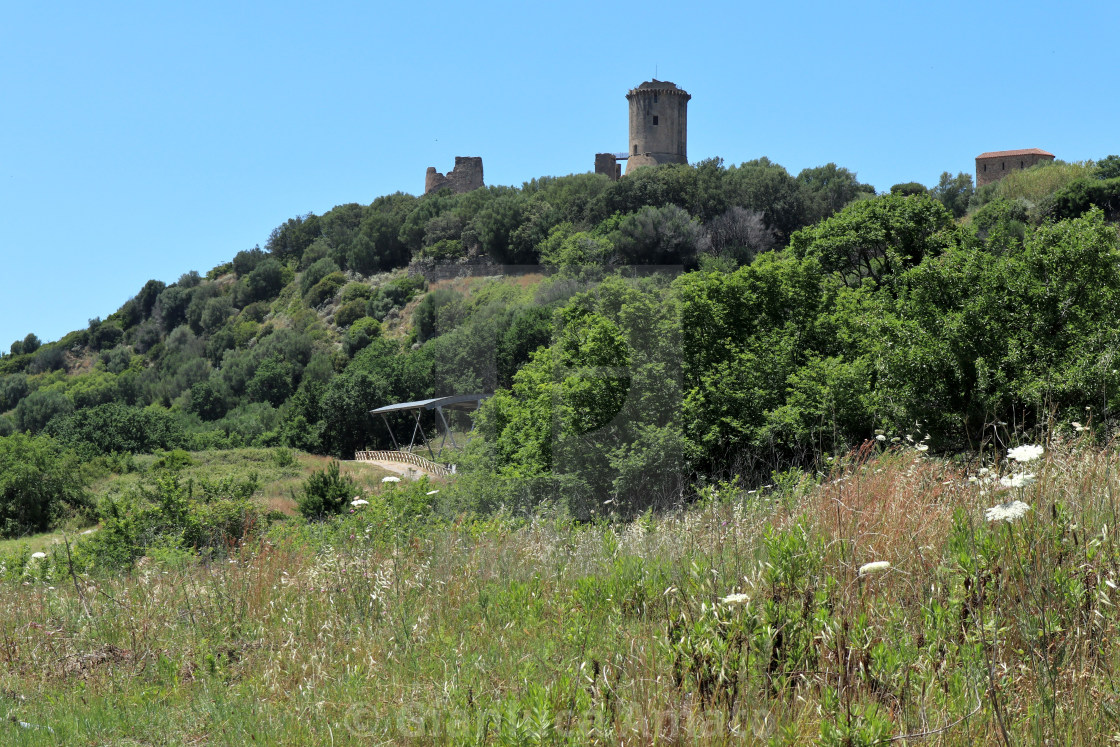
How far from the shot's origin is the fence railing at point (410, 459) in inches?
1312

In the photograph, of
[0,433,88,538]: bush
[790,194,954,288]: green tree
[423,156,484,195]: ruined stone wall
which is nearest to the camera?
[790,194,954,288]: green tree

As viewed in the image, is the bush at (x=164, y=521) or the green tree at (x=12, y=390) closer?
the bush at (x=164, y=521)

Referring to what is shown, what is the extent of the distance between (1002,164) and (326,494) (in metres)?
73.6

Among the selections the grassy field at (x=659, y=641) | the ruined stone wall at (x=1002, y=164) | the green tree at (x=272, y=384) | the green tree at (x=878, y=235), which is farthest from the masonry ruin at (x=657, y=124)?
the grassy field at (x=659, y=641)

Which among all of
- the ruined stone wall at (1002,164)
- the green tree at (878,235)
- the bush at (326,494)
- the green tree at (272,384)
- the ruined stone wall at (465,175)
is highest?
the ruined stone wall at (465,175)

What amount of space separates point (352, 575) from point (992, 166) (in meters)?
85.7

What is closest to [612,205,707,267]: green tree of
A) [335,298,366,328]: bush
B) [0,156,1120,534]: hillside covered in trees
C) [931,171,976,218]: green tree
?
[0,156,1120,534]: hillside covered in trees

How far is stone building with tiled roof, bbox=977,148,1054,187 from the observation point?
75750 mm

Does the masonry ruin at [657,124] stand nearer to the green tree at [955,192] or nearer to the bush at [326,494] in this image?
the green tree at [955,192]

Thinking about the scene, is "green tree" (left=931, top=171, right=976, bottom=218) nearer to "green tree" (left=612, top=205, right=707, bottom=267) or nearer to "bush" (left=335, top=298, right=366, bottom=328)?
"green tree" (left=612, top=205, right=707, bottom=267)

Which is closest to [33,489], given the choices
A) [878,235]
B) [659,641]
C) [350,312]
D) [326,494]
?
[326,494]

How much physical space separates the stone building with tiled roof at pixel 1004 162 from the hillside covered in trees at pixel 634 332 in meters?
4.32

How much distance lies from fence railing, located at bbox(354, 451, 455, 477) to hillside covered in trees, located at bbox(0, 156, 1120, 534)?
5.19 m

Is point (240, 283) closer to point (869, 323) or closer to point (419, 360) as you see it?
point (419, 360)
